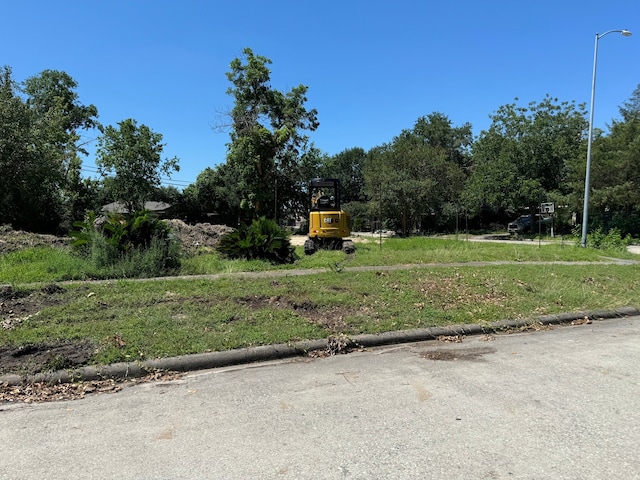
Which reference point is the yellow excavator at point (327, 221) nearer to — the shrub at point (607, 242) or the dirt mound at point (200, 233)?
the dirt mound at point (200, 233)

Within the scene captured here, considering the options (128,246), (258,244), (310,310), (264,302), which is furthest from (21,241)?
(310,310)

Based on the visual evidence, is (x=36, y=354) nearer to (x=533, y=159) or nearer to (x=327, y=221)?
(x=327, y=221)

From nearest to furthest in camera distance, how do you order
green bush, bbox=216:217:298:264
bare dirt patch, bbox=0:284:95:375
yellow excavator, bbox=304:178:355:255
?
bare dirt patch, bbox=0:284:95:375
green bush, bbox=216:217:298:264
yellow excavator, bbox=304:178:355:255

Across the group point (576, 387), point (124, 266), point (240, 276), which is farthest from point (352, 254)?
point (576, 387)

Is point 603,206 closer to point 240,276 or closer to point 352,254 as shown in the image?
point 352,254

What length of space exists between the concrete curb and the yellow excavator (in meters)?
9.74

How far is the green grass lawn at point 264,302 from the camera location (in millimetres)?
5695

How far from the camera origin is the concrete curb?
15.1 feet

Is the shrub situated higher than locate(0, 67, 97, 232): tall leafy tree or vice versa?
locate(0, 67, 97, 232): tall leafy tree

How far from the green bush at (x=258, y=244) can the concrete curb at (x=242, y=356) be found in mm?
7289

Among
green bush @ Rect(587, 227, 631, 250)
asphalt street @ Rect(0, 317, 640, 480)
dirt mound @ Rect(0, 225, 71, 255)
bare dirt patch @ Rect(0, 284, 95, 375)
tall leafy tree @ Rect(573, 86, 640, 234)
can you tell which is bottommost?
asphalt street @ Rect(0, 317, 640, 480)

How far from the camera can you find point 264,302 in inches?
297

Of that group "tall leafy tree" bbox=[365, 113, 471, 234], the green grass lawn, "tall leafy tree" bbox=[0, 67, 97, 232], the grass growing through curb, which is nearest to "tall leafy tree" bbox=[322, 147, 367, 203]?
"tall leafy tree" bbox=[365, 113, 471, 234]

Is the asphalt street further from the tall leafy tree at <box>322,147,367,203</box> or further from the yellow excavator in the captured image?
the tall leafy tree at <box>322,147,367,203</box>
